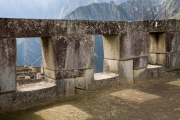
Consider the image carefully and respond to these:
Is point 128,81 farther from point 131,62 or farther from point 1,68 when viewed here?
point 1,68

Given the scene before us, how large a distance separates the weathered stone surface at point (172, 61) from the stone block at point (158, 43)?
0.32m

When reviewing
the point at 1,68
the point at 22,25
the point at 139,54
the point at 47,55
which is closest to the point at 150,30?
the point at 139,54

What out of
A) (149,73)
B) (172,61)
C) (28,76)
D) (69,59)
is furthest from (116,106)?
(28,76)

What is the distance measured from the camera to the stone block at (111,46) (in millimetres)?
5547

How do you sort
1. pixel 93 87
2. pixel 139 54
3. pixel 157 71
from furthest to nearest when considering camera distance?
pixel 157 71
pixel 139 54
pixel 93 87

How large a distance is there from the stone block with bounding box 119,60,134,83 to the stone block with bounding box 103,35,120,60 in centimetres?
28

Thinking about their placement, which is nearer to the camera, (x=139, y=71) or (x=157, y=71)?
(x=139, y=71)

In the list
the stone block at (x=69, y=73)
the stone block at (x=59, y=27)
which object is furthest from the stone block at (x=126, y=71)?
the stone block at (x=59, y=27)

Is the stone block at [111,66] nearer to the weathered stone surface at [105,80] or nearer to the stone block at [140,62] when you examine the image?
the weathered stone surface at [105,80]

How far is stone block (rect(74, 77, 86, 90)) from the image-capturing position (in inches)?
193

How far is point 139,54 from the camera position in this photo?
19.8 feet

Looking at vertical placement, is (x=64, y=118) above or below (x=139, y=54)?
below

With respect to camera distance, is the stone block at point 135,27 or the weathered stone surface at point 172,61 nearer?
the stone block at point 135,27

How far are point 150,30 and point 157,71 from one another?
131 centimetres
